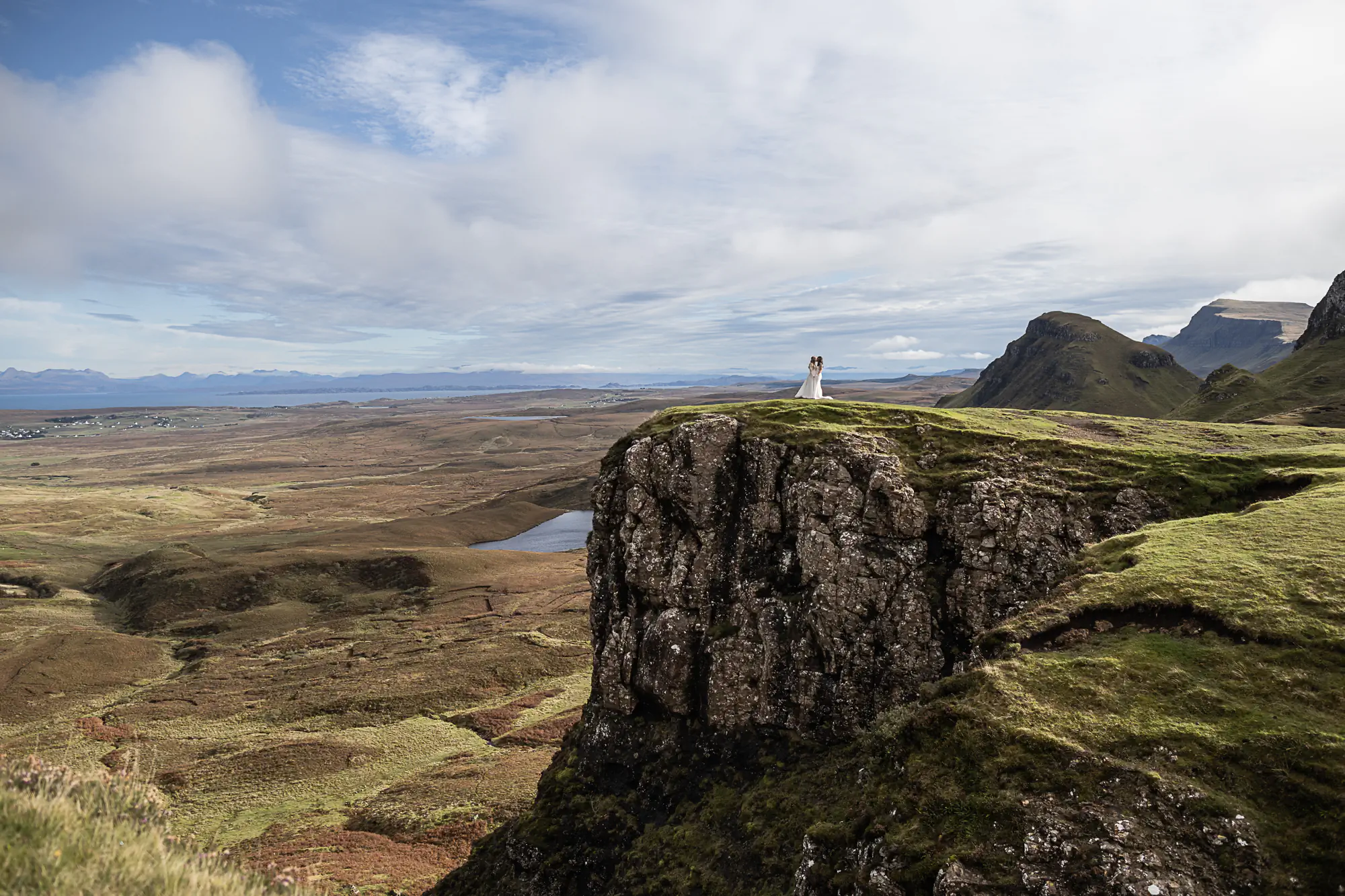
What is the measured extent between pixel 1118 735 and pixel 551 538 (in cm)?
14556

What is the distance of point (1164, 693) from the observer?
14508 mm

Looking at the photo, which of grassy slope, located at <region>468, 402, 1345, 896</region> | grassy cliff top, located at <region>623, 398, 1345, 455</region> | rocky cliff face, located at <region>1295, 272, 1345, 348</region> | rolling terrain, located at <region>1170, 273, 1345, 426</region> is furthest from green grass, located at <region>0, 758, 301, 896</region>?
rocky cliff face, located at <region>1295, 272, 1345, 348</region>

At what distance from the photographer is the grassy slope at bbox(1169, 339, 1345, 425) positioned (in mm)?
81500

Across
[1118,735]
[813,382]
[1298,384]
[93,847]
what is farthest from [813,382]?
[1298,384]

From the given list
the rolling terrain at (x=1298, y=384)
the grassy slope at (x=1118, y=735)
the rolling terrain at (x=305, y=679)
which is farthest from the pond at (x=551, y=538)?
the rolling terrain at (x=1298, y=384)

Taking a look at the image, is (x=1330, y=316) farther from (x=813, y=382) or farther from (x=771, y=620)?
(x=771, y=620)

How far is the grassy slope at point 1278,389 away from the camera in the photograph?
267 ft

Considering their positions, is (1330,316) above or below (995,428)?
above

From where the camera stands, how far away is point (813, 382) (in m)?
38.9

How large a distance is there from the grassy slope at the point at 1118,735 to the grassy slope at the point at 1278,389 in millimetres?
77904

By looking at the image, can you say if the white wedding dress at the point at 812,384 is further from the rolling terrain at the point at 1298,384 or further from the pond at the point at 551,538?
the pond at the point at 551,538

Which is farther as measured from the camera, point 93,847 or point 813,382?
point 813,382

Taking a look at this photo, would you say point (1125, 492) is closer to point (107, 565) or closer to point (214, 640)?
point (214, 640)

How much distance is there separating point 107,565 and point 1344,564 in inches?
6168
